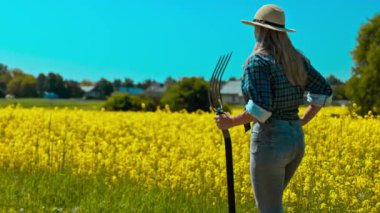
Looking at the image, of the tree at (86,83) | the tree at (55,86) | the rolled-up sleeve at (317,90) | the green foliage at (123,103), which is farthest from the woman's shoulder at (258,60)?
the tree at (86,83)

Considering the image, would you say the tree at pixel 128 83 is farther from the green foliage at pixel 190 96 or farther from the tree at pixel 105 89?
the green foliage at pixel 190 96

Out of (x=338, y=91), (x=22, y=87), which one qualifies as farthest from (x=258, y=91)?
(x=22, y=87)

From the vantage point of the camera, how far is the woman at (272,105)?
327 centimetres

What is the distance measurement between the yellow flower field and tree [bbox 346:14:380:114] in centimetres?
916

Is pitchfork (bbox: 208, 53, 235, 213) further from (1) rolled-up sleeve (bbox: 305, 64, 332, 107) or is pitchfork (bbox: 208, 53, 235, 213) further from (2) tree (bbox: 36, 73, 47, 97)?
(2) tree (bbox: 36, 73, 47, 97)

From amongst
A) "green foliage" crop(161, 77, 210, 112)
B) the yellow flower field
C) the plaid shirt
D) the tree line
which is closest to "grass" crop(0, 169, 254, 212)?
the yellow flower field

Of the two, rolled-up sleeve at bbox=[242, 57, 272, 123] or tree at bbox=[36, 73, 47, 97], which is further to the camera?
tree at bbox=[36, 73, 47, 97]

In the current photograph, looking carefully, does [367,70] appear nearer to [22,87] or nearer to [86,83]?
[22,87]

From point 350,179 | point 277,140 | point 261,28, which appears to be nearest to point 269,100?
point 277,140

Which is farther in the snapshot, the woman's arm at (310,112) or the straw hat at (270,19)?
the woman's arm at (310,112)

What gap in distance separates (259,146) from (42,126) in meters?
8.05

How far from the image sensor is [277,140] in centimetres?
331

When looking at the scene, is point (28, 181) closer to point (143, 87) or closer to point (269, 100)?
point (269, 100)

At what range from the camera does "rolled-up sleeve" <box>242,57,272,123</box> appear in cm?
321
